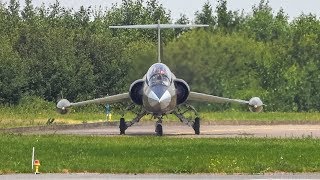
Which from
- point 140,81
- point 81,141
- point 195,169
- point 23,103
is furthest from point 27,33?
point 195,169

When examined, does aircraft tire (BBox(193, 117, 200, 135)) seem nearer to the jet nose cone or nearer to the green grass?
the jet nose cone

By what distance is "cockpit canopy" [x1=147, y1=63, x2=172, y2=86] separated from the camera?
41.3 m

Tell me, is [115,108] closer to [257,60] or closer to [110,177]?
[257,60]

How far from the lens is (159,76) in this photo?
41500 mm

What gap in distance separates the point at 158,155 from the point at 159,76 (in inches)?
493

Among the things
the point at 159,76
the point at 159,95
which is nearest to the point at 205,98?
the point at 159,76

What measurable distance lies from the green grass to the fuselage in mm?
4054

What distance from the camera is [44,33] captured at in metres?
79.1

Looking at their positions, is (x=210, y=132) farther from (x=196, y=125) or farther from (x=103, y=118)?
(x=103, y=118)

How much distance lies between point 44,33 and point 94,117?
16377mm

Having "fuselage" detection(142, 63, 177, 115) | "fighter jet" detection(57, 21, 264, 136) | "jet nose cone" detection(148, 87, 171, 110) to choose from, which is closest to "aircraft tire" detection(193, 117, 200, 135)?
"fighter jet" detection(57, 21, 264, 136)

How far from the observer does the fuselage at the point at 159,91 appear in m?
40.9

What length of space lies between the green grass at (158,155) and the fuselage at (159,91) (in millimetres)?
4054

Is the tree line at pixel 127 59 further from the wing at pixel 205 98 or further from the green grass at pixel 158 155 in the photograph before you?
the green grass at pixel 158 155
